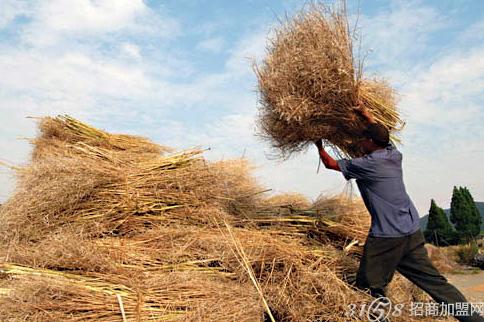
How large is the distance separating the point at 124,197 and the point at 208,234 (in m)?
0.73

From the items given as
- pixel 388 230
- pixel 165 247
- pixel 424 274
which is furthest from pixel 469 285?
pixel 165 247

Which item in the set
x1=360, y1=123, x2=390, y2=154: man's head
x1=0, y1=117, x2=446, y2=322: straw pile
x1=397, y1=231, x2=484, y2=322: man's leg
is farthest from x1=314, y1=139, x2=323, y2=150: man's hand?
x1=397, y1=231, x2=484, y2=322: man's leg

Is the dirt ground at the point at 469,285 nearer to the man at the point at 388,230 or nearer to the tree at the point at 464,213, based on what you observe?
the man at the point at 388,230

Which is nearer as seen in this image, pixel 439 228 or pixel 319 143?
pixel 319 143

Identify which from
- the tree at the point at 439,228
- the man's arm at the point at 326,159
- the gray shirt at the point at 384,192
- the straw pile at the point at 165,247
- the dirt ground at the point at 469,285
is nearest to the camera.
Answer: the straw pile at the point at 165,247

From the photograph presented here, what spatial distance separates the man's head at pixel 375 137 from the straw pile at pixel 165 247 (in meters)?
0.83

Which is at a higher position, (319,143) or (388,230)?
(319,143)

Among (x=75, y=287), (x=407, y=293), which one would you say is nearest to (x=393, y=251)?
(x=407, y=293)

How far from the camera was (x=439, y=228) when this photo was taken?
19094mm

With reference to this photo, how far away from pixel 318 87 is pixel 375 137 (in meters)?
0.52

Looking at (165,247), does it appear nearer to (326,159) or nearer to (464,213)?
(326,159)

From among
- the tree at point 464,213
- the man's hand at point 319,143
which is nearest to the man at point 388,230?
the man's hand at point 319,143

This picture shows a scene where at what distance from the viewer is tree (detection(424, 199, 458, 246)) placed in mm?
17828

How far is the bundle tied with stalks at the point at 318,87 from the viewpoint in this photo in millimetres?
2791
